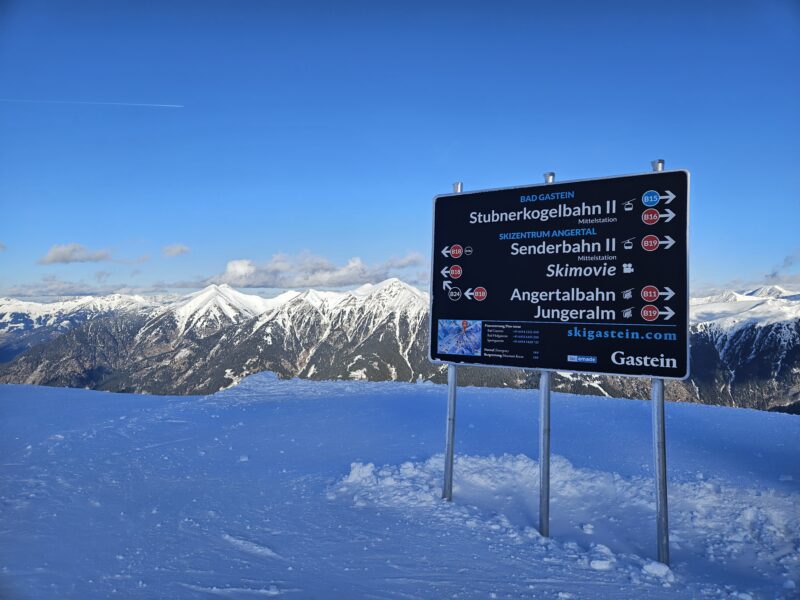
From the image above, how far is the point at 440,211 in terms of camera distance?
30.8ft

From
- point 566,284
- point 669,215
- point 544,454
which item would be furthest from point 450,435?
point 669,215

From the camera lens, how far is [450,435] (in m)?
9.05

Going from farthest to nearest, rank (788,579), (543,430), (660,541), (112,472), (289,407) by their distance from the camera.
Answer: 1. (289,407)
2. (112,472)
3. (543,430)
4. (660,541)
5. (788,579)

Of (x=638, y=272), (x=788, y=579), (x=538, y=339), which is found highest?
(x=638, y=272)

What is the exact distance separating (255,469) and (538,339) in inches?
245

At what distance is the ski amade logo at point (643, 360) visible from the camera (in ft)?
23.0

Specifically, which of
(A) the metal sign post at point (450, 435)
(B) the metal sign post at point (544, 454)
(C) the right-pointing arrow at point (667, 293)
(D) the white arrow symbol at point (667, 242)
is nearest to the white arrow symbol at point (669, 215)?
(D) the white arrow symbol at point (667, 242)

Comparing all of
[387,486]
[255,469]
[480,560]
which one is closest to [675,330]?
[480,560]

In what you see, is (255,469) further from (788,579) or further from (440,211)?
Answer: (788,579)

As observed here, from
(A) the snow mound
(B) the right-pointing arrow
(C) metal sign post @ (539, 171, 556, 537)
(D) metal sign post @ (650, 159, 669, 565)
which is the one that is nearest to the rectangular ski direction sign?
(B) the right-pointing arrow

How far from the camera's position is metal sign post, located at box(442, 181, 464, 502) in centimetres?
872

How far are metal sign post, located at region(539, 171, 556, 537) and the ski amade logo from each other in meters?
1.22

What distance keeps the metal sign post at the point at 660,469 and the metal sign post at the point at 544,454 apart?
152cm

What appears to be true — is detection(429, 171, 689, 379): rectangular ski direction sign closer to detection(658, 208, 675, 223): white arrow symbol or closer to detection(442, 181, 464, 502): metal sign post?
detection(658, 208, 675, 223): white arrow symbol
